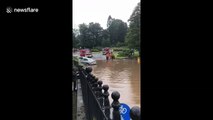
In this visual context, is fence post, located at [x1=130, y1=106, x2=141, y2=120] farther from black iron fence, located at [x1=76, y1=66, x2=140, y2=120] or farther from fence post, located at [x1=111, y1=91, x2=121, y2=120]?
fence post, located at [x1=111, y1=91, x2=121, y2=120]

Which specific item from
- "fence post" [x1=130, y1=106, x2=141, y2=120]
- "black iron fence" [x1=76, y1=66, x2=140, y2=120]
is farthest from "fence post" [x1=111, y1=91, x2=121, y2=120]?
"fence post" [x1=130, y1=106, x2=141, y2=120]
